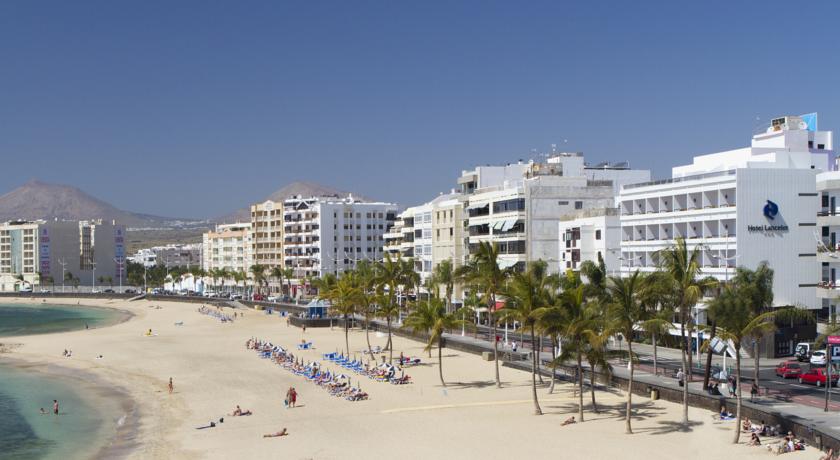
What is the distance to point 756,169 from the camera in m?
64.9

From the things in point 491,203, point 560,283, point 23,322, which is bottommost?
point 23,322

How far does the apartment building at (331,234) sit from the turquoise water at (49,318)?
3558 cm

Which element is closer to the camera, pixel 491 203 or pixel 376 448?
pixel 376 448

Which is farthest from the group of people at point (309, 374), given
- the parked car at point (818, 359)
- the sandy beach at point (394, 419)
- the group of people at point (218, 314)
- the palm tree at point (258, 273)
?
the palm tree at point (258, 273)

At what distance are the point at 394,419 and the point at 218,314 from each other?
326 ft

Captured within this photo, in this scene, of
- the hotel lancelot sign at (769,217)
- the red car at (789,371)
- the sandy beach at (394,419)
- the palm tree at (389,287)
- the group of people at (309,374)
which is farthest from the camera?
the palm tree at (389,287)

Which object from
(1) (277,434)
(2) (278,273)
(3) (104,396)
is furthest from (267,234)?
(1) (277,434)

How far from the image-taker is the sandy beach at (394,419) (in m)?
37.8

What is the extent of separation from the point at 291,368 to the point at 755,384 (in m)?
37.1

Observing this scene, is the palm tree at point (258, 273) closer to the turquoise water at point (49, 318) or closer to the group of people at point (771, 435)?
the turquoise water at point (49, 318)

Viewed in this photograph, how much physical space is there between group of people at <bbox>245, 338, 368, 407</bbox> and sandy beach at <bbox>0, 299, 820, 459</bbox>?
0.80 metres

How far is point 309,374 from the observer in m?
63.9

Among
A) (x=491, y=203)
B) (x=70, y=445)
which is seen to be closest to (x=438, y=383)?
(x=70, y=445)

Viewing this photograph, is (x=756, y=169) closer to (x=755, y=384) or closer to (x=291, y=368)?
(x=755, y=384)
